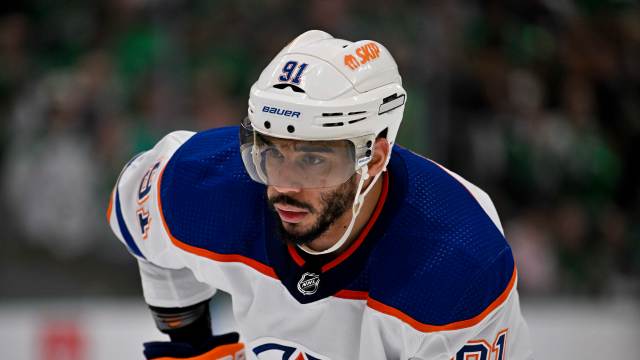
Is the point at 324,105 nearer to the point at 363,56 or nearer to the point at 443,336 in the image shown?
the point at 363,56

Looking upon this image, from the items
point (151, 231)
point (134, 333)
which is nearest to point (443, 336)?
point (151, 231)

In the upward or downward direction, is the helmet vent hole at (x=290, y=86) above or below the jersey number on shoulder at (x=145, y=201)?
above

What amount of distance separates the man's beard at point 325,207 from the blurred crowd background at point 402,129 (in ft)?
7.53

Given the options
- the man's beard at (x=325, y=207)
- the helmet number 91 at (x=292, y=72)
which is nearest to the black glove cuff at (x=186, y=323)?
the man's beard at (x=325, y=207)

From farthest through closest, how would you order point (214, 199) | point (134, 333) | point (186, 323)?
point (134, 333), point (186, 323), point (214, 199)

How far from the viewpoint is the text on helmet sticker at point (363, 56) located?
6.44ft

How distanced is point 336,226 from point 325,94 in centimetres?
31

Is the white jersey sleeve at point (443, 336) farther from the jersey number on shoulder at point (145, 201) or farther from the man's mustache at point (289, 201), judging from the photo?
the jersey number on shoulder at point (145, 201)

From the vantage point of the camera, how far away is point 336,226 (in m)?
2.06

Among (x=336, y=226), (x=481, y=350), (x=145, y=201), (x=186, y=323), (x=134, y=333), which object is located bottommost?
(x=134, y=333)

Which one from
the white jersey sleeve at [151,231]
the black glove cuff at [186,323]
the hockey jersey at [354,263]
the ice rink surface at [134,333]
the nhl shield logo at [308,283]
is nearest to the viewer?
the hockey jersey at [354,263]

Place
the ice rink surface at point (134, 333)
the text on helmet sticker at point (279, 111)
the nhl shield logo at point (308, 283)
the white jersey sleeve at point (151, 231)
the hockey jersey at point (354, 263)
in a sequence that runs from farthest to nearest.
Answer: the ice rink surface at point (134, 333) → the white jersey sleeve at point (151, 231) → the nhl shield logo at point (308, 283) → the hockey jersey at point (354, 263) → the text on helmet sticker at point (279, 111)

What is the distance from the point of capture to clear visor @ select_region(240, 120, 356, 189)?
Result: 1.96 m

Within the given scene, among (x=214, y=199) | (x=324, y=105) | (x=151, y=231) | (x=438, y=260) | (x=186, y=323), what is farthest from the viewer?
(x=186, y=323)
